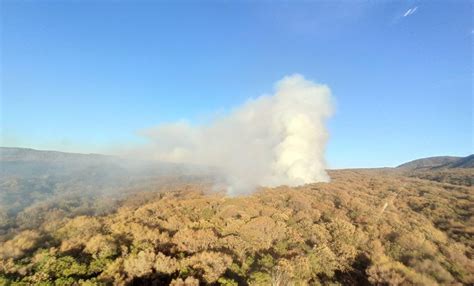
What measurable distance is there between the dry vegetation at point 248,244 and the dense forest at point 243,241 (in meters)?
0.08

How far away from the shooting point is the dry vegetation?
18.5 m

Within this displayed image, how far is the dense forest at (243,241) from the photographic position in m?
18.5

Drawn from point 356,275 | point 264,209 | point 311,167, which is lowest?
point 356,275

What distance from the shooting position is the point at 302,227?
29.7 m

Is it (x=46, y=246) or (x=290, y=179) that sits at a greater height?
(x=290, y=179)

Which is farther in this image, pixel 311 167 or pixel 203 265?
pixel 311 167

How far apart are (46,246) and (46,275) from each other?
564 centimetres

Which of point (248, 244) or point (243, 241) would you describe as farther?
point (243, 241)

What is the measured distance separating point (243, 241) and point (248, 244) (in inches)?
22.0

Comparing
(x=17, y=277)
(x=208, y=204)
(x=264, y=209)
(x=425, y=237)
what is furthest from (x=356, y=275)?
(x=17, y=277)

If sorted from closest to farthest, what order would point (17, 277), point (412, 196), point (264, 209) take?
point (17, 277), point (264, 209), point (412, 196)

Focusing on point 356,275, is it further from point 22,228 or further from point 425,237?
point 22,228

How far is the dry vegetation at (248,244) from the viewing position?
60.6 feet

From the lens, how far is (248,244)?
23859mm
